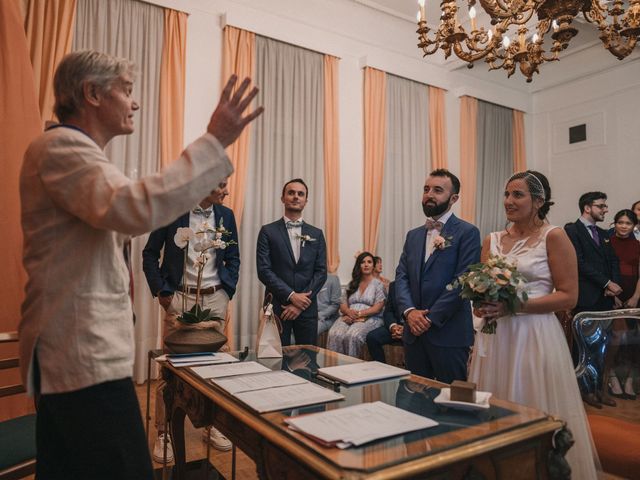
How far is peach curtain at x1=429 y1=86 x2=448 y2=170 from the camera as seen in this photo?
22.8 ft

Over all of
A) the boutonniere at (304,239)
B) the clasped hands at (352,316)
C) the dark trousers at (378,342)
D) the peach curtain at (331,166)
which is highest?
the peach curtain at (331,166)

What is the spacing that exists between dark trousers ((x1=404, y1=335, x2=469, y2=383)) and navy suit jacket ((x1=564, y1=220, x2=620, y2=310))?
2861 millimetres

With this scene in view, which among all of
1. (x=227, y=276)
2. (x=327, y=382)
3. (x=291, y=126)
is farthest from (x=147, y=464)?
(x=291, y=126)

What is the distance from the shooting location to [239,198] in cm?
521

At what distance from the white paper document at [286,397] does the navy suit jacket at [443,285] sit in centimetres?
123

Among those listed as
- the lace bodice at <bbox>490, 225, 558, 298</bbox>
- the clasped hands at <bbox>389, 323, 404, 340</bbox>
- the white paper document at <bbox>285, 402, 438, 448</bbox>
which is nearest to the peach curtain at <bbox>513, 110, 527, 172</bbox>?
the clasped hands at <bbox>389, 323, 404, 340</bbox>

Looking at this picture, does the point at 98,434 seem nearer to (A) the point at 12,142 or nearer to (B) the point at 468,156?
(A) the point at 12,142

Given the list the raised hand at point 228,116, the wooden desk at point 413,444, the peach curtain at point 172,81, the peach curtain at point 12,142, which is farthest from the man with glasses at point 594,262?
the peach curtain at point 12,142

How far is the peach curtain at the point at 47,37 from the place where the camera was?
13.6 feet

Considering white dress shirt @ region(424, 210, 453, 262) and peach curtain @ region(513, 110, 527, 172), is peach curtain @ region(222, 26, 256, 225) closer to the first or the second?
white dress shirt @ region(424, 210, 453, 262)

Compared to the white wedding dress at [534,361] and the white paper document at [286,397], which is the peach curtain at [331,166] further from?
the white paper document at [286,397]

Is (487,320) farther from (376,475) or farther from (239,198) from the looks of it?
(239,198)

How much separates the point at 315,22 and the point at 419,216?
296cm

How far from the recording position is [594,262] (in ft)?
16.3
